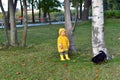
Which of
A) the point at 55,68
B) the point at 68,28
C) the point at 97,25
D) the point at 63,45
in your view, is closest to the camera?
the point at 55,68

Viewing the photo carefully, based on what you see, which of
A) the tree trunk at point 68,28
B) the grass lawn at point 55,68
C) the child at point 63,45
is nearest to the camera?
the grass lawn at point 55,68

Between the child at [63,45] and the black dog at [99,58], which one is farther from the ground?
the child at [63,45]

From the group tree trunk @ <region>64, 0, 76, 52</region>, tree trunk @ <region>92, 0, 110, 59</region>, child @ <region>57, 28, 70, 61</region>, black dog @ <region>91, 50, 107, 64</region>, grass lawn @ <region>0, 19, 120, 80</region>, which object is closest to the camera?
grass lawn @ <region>0, 19, 120, 80</region>

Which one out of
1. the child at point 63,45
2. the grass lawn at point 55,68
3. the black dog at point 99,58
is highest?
the child at point 63,45

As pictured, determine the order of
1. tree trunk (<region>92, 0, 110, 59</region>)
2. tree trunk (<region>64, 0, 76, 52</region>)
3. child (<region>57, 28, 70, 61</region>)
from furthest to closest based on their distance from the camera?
tree trunk (<region>64, 0, 76, 52</region>) < child (<region>57, 28, 70, 61</region>) < tree trunk (<region>92, 0, 110, 59</region>)

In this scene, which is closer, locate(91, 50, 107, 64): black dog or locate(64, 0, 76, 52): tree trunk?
locate(91, 50, 107, 64): black dog

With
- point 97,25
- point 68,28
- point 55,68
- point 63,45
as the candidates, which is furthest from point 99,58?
point 68,28

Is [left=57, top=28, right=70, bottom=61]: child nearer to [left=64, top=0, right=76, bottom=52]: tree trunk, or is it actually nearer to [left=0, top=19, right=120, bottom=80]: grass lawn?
[left=0, top=19, right=120, bottom=80]: grass lawn

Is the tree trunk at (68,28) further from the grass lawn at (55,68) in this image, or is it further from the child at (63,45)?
the child at (63,45)

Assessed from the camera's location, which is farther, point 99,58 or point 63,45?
point 63,45

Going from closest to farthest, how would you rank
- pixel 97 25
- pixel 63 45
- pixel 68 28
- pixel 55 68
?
1. pixel 55 68
2. pixel 97 25
3. pixel 63 45
4. pixel 68 28

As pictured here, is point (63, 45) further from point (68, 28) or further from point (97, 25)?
point (97, 25)

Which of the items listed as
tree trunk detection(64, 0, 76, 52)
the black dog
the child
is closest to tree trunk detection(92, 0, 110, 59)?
the black dog

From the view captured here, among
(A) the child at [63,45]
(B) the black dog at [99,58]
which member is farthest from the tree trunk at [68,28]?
(B) the black dog at [99,58]
